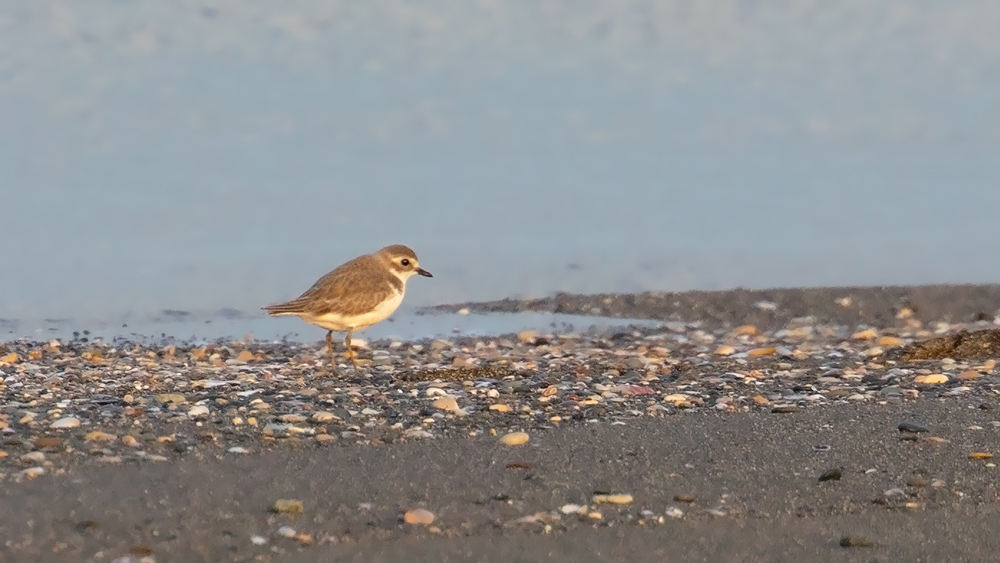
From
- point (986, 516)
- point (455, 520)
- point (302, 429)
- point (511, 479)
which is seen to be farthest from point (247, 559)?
point (986, 516)

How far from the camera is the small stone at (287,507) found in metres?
4.25

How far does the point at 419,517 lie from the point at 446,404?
6.69ft

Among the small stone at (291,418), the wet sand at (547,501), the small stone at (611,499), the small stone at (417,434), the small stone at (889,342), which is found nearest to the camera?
the wet sand at (547,501)

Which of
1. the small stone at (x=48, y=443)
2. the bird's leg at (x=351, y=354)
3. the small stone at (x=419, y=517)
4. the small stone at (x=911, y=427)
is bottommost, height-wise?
the small stone at (x=419, y=517)

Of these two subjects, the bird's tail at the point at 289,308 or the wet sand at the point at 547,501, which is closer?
the wet sand at the point at 547,501

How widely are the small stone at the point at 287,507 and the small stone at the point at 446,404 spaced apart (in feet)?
6.43

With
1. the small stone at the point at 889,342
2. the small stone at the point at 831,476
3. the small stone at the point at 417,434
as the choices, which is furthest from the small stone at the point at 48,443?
the small stone at the point at 889,342

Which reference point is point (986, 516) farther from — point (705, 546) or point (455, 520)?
point (455, 520)

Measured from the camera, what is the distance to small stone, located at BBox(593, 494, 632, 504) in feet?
14.8

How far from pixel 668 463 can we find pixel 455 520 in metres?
1.17

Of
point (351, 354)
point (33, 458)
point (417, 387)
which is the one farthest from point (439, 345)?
point (33, 458)

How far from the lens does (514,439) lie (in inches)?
215

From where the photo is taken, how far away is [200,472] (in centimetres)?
473

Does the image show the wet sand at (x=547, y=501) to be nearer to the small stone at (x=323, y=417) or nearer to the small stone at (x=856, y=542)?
the small stone at (x=856, y=542)
